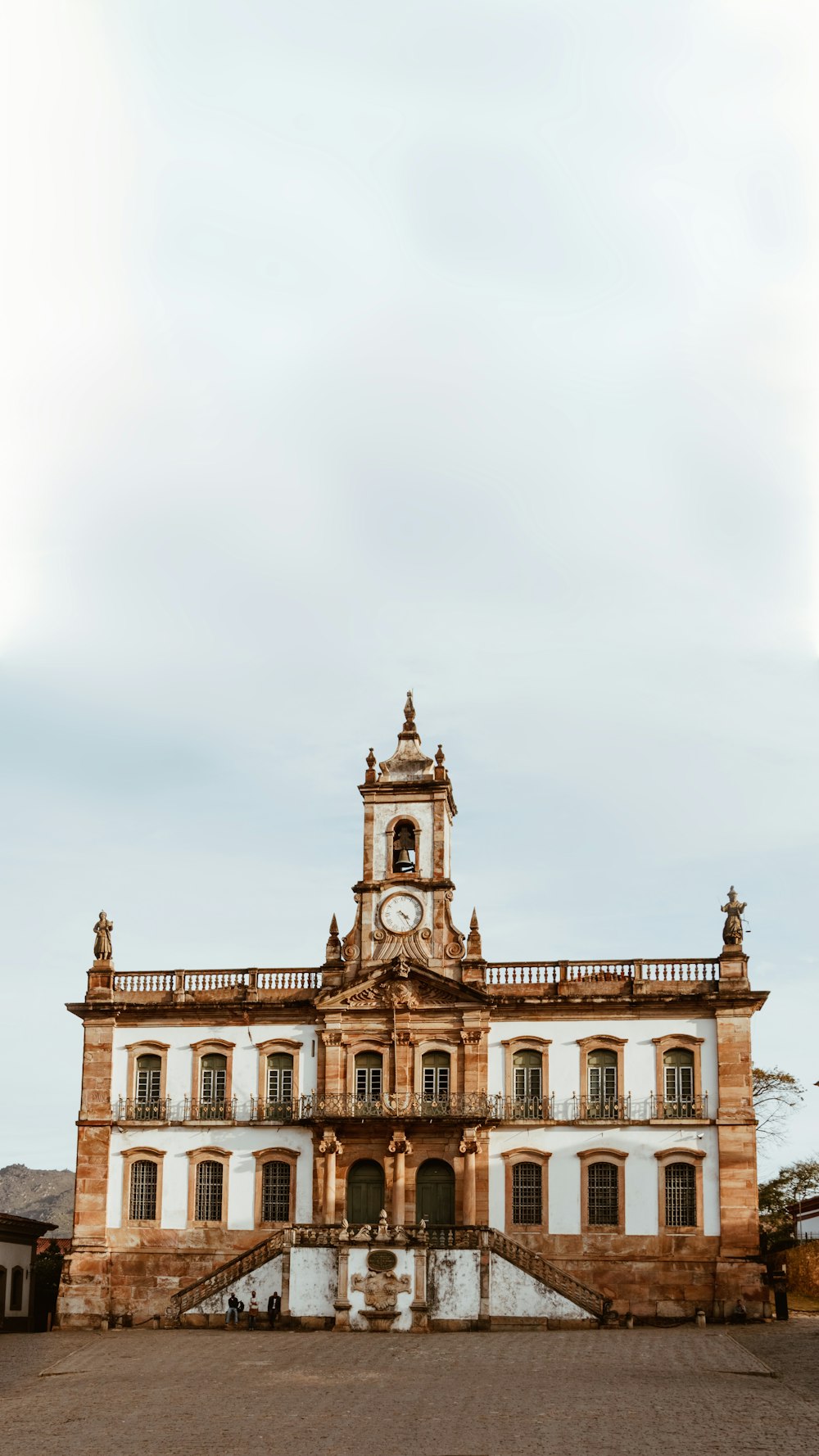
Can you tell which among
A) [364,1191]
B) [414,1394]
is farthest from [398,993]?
[414,1394]

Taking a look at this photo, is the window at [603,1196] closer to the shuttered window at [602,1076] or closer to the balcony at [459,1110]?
the balcony at [459,1110]

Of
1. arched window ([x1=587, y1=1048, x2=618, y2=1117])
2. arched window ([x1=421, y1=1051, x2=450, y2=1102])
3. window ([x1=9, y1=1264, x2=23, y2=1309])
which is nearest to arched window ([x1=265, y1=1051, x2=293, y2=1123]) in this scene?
arched window ([x1=421, y1=1051, x2=450, y2=1102])

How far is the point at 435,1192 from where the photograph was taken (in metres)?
44.4

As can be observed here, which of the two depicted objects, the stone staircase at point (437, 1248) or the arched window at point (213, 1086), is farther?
the arched window at point (213, 1086)

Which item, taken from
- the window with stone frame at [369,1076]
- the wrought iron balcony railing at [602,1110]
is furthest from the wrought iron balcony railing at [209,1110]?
the wrought iron balcony railing at [602,1110]

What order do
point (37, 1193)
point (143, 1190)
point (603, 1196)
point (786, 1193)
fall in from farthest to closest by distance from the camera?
1. point (37, 1193)
2. point (786, 1193)
3. point (143, 1190)
4. point (603, 1196)

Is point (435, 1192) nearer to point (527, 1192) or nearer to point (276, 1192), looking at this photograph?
point (527, 1192)

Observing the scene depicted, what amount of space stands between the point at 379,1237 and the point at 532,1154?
5682 millimetres

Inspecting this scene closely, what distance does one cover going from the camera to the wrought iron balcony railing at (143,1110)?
46281 millimetres

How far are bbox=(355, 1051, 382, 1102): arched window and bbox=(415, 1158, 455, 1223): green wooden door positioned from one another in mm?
2301

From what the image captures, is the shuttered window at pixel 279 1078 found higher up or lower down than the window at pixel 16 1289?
higher up

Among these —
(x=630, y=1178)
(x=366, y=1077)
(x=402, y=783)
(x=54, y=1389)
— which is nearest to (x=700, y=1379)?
(x=54, y=1389)

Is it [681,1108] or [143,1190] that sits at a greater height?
[681,1108]

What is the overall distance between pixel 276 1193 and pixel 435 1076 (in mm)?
5345
